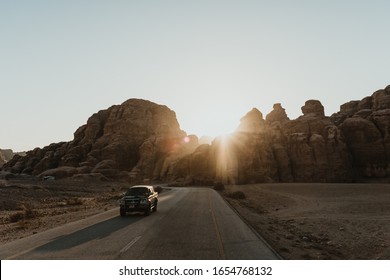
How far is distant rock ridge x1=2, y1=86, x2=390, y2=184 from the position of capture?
276 feet

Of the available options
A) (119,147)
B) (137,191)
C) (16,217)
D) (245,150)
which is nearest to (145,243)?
(137,191)

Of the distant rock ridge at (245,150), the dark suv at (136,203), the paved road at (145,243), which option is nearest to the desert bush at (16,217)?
the dark suv at (136,203)

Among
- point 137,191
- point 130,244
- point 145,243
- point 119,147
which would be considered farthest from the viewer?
point 119,147

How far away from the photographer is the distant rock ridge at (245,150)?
8400 centimetres

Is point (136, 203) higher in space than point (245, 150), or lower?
lower

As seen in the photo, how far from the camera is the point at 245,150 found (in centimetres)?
8781

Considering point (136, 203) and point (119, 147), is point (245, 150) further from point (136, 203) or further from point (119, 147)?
point (136, 203)

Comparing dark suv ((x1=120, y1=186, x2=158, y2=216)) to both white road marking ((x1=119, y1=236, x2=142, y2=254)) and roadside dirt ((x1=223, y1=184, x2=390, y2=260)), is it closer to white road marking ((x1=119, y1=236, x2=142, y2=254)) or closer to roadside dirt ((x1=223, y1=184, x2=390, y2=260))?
roadside dirt ((x1=223, y1=184, x2=390, y2=260))

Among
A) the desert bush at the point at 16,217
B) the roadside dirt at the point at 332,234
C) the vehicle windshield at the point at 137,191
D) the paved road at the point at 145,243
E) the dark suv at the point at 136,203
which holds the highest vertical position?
the vehicle windshield at the point at 137,191

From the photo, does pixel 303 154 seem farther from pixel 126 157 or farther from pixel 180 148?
pixel 126 157

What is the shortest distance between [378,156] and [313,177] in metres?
17.3

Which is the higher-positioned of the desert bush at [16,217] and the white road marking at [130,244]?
the desert bush at [16,217]

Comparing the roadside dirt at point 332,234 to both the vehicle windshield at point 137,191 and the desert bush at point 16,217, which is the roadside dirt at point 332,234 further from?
the desert bush at point 16,217
